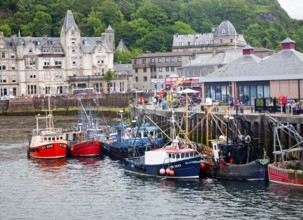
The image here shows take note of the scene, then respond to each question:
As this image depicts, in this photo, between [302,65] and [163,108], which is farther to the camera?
[163,108]

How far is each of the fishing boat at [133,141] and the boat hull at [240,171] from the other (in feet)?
35.7

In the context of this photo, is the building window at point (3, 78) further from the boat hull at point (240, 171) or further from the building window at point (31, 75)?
the boat hull at point (240, 171)

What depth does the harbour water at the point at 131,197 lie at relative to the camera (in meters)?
42.2

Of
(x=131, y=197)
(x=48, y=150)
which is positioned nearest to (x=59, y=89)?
(x=48, y=150)

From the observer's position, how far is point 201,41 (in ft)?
543

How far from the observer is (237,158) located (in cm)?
5247

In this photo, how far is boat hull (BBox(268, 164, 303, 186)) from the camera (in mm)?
46531

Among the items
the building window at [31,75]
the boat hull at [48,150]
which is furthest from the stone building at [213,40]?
the boat hull at [48,150]

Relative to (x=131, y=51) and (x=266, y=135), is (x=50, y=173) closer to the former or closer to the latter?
(x=266, y=135)

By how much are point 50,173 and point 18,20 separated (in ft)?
450

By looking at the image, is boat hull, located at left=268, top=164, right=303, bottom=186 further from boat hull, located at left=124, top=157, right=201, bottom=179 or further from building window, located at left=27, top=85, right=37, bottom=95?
building window, located at left=27, top=85, right=37, bottom=95

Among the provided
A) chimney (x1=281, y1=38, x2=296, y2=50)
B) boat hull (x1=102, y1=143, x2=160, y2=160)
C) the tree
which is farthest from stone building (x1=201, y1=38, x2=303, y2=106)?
the tree

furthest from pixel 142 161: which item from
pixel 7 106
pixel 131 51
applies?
pixel 131 51

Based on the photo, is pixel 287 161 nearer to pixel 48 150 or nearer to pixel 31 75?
pixel 48 150
